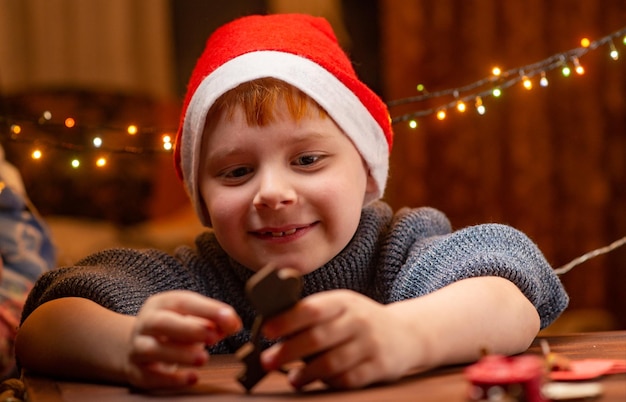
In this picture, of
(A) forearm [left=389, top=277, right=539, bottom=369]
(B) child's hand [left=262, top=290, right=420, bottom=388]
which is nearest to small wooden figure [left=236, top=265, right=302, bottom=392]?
(B) child's hand [left=262, top=290, right=420, bottom=388]

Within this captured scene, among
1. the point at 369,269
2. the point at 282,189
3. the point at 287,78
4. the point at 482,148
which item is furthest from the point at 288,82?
the point at 482,148

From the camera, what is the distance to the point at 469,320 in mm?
860

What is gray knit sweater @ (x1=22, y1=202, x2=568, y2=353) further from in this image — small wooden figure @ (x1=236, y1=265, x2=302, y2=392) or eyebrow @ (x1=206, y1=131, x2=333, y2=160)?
small wooden figure @ (x1=236, y1=265, x2=302, y2=392)

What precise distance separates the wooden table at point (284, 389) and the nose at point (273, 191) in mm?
168

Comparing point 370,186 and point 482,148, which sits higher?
point 370,186

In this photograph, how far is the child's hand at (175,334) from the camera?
29.8 inches

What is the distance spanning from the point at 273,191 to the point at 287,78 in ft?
0.45

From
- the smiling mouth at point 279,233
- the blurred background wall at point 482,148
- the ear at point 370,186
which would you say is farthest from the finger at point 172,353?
the blurred background wall at point 482,148

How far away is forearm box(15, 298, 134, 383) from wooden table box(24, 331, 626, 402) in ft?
0.05

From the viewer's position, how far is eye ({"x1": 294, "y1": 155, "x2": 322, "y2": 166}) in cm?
105

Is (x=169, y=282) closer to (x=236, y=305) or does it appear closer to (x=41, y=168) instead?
(x=236, y=305)

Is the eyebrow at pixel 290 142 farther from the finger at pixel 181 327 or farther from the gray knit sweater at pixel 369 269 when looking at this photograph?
the finger at pixel 181 327

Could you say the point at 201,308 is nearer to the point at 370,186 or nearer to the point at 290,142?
the point at 290,142

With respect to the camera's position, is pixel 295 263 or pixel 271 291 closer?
pixel 271 291
